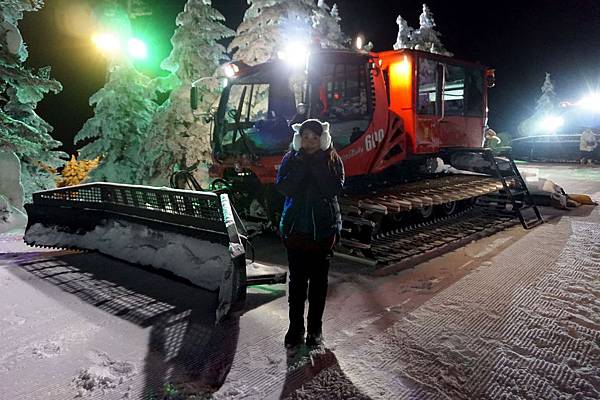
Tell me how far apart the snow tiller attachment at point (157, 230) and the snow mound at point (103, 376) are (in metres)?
0.99

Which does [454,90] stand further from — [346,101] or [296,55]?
[296,55]

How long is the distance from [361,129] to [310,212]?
148 inches

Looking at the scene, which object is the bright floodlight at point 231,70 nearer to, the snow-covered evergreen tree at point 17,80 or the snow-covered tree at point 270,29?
the snow-covered evergreen tree at point 17,80

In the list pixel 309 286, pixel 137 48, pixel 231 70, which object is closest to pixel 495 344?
pixel 309 286

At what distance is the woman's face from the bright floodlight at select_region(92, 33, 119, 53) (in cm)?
1457

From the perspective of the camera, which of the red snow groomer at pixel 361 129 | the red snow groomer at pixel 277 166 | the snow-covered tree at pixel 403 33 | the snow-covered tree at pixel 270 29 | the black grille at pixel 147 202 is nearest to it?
the black grille at pixel 147 202

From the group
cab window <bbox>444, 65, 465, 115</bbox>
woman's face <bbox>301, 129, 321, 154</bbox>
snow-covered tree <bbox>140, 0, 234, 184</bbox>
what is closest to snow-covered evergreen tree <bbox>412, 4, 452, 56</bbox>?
snow-covered tree <bbox>140, 0, 234, 184</bbox>

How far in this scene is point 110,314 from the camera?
13.9 feet

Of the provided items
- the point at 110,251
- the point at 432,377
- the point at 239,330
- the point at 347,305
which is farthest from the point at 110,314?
the point at 432,377

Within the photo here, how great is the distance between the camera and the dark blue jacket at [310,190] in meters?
3.41

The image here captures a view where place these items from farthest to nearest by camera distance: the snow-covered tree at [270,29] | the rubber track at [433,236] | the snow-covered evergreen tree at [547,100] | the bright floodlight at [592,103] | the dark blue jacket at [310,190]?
the snow-covered evergreen tree at [547,100] < the bright floodlight at [592,103] < the snow-covered tree at [270,29] < the rubber track at [433,236] < the dark blue jacket at [310,190]

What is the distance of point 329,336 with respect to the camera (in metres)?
3.78

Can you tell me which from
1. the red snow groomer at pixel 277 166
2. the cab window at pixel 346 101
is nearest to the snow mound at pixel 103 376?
the red snow groomer at pixel 277 166

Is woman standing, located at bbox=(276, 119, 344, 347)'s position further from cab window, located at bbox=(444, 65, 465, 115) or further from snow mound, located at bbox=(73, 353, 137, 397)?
cab window, located at bbox=(444, 65, 465, 115)
